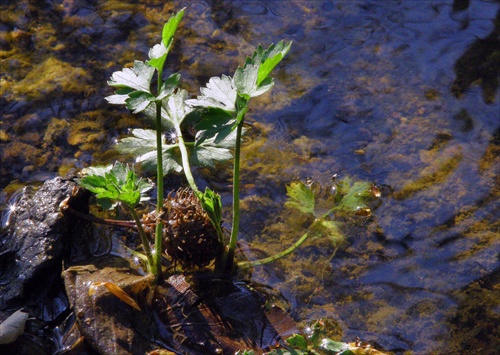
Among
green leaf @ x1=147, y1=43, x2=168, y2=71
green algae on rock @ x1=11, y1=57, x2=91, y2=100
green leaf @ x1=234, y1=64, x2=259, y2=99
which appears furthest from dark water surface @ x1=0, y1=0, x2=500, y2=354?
green leaf @ x1=147, y1=43, x2=168, y2=71

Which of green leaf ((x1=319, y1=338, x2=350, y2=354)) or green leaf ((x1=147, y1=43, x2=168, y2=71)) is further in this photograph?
green leaf ((x1=319, y1=338, x2=350, y2=354))

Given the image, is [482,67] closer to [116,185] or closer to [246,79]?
[246,79]

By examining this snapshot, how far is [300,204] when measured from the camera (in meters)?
3.43

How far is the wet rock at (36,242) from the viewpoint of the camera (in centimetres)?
298

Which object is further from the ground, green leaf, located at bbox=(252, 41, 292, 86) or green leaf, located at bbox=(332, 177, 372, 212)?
green leaf, located at bbox=(252, 41, 292, 86)

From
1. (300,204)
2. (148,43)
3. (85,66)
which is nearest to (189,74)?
(148,43)

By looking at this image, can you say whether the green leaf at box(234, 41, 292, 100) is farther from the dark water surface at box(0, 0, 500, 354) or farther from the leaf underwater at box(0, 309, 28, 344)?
the leaf underwater at box(0, 309, 28, 344)

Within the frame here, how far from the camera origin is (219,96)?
278cm

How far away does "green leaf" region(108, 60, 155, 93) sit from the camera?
8.92 feet

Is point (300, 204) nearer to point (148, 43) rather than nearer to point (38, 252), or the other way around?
point (38, 252)

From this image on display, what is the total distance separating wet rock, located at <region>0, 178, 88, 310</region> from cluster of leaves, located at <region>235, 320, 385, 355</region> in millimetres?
1092

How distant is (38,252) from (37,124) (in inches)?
48.0

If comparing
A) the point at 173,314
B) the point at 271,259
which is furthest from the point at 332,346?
the point at 173,314

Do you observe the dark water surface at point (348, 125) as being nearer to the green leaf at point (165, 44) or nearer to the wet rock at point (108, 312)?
the wet rock at point (108, 312)
